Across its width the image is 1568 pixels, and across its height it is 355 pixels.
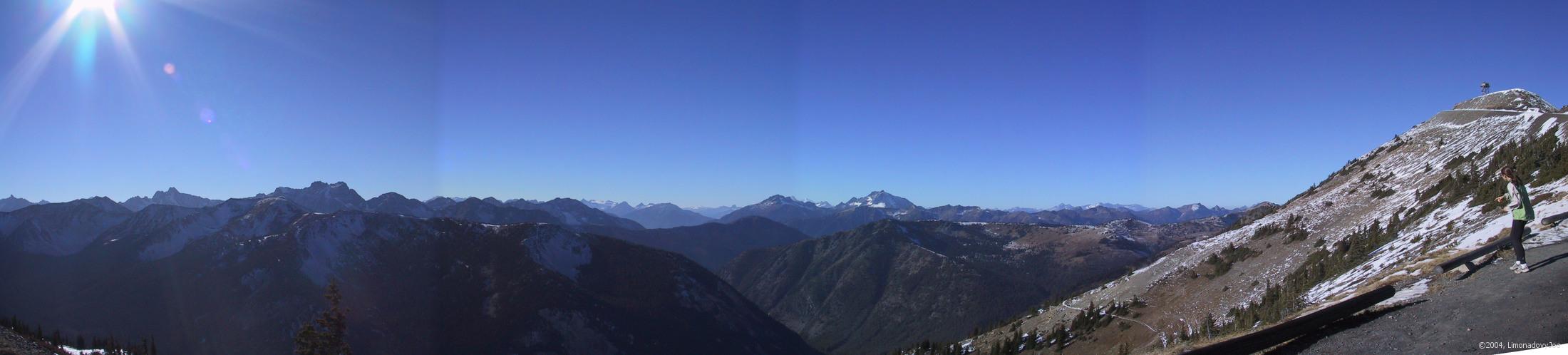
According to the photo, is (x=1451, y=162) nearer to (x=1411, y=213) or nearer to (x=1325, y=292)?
(x=1411, y=213)

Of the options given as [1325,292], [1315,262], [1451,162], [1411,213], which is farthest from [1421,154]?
[1325,292]

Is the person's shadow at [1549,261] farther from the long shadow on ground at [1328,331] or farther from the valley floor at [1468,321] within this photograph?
the long shadow on ground at [1328,331]

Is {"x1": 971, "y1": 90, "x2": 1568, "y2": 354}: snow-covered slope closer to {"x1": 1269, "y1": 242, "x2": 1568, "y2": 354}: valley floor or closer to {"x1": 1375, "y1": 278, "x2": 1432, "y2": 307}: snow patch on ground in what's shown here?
{"x1": 1375, "y1": 278, "x2": 1432, "y2": 307}: snow patch on ground

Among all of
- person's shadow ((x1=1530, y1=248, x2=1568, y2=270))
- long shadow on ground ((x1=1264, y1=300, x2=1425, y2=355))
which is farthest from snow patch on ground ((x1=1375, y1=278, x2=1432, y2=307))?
person's shadow ((x1=1530, y1=248, x2=1568, y2=270))

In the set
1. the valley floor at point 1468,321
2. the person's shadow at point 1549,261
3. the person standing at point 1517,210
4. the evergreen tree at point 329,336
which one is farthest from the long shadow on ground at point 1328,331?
the evergreen tree at point 329,336

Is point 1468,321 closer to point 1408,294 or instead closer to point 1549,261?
point 1408,294

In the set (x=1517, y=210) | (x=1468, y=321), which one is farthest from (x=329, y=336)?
(x=1517, y=210)
